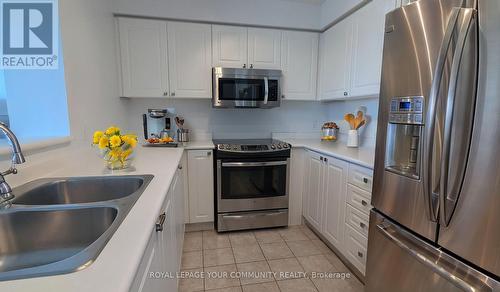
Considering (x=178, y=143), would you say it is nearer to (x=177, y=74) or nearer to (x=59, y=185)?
(x=177, y=74)

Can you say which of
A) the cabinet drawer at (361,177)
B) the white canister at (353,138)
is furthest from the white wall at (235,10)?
the cabinet drawer at (361,177)

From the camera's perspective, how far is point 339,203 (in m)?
2.08

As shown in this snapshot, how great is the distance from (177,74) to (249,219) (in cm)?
172

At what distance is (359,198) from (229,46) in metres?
2.01

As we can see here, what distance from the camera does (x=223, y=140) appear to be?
3.01 metres

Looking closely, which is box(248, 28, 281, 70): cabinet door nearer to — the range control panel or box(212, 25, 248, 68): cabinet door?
box(212, 25, 248, 68): cabinet door

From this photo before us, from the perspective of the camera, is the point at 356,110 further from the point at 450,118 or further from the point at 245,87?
the point at 450,118

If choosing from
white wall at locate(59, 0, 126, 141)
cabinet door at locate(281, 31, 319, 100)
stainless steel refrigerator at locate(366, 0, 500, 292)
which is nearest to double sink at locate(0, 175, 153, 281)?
white wall at locate(59, 0, 126, 141)

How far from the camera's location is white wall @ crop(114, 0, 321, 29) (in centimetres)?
248

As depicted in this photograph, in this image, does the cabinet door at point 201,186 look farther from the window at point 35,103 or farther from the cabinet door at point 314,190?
the window at point 35,103

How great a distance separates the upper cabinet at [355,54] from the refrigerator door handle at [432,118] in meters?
1.02

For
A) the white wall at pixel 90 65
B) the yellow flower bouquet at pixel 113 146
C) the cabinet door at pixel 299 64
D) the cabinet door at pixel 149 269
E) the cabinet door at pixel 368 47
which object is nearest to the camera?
the cabinet door at pixel 149 269

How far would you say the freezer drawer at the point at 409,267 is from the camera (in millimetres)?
982

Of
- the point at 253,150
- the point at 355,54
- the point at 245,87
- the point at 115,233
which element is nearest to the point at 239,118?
the point at 245,87
